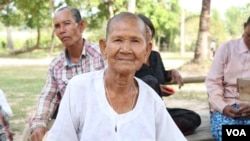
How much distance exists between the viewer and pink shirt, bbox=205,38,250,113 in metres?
3.27

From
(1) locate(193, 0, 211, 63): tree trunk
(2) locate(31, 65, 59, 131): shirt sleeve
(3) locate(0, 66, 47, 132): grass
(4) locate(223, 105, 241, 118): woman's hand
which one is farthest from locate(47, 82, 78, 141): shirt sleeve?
(1) locate(193, 0, 211, 63): tree trunk

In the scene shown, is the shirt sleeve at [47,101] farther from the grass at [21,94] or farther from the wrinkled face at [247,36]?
the grass at [21,94]

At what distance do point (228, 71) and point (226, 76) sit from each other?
5 centimetres

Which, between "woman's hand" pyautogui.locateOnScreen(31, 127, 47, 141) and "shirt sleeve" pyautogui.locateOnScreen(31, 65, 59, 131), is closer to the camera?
"woman's hand" pyautogui.locateOnScreen(31, 127, 47, 141)

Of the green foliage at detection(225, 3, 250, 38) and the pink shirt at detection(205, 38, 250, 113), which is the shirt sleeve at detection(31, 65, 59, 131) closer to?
the pink shirt at detection(205, 38, 250, 113)

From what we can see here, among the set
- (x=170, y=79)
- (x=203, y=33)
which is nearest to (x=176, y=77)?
(x=170, y=79)

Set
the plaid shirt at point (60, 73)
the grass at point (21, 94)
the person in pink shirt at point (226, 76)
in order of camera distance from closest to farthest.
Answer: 1. the plaid shirt at point (60, 73)
2. the person in pink shirt at point (226, 76)
3. the grass at point (21, 94)

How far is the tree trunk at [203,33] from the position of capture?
1434 centimetres

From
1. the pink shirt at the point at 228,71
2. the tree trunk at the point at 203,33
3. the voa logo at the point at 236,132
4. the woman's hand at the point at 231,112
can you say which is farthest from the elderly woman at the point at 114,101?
the tree trunk at the point at 203,33

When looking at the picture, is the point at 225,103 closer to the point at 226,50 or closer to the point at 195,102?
the point at 226,50

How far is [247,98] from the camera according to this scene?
303 centimetres

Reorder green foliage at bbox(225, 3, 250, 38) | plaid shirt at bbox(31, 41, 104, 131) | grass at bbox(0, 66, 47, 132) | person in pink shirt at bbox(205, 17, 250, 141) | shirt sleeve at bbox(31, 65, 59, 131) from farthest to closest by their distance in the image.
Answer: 1. green foliage at bbox(225, 3, 250, 38)
2. grass at bbox(0, 66, 47, 132)
3. person in pink shirt at bbox(205, 17, 250, 141)
4. plaid shirt at bbox(31, 41, 104, 131)
5. shirt sleeve at bbox(31, 65, 59, 131)

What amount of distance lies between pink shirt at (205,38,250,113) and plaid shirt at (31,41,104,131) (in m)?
0.97

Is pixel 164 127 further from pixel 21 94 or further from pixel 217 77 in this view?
pixel 21 94
